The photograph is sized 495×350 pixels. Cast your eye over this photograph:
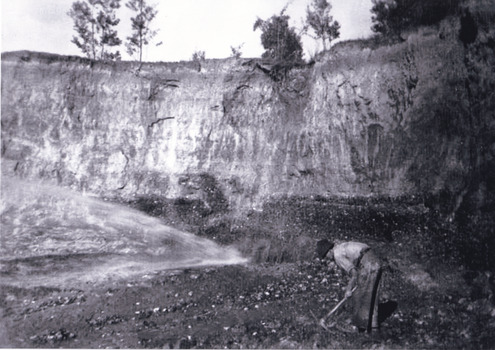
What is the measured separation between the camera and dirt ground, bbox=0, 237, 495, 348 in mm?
5074

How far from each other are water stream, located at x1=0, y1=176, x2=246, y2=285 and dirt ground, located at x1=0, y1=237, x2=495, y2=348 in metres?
0.33

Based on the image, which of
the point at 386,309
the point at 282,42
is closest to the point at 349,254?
the point at 386,309

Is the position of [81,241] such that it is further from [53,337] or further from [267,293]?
[267,293]

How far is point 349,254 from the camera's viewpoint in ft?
17.0

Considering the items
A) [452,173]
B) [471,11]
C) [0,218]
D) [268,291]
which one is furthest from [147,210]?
[471,11]

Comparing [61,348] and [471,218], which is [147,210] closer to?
[61,348]

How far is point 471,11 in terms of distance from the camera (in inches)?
285

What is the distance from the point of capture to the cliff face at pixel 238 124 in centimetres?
825

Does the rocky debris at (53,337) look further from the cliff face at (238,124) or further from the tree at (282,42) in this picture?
the tree at (282,42)

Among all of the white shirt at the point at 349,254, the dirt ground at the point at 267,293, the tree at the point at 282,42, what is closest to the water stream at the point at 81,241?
the dirt ground at the point at 267,293

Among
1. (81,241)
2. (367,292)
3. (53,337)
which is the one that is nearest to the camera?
(367,292)

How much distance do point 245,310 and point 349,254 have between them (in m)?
1.73

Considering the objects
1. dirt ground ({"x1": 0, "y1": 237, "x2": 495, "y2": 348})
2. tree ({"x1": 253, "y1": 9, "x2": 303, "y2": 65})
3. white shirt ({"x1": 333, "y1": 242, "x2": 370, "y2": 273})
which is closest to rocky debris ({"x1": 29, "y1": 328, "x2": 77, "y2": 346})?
dirt ground ({"x1": 0, "y1": 237, "x2": 495, "y2": 348})

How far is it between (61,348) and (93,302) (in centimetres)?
109
